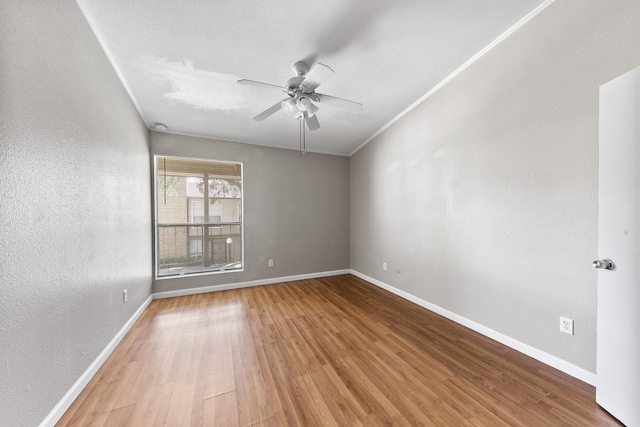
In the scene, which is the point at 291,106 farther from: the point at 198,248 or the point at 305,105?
the point at 198,248

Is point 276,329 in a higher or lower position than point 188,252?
lower

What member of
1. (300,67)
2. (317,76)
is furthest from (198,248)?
(317,76)

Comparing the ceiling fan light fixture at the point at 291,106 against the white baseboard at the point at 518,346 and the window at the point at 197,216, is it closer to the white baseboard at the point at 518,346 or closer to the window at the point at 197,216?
the window at the point at 197,216

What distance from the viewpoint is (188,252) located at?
3.76 meters

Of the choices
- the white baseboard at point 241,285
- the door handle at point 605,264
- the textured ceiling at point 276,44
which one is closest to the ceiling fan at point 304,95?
the textured ceiling at point 276,44

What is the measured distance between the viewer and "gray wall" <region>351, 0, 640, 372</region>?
172 centimetres

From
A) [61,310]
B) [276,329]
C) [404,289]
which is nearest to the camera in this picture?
[61,310]

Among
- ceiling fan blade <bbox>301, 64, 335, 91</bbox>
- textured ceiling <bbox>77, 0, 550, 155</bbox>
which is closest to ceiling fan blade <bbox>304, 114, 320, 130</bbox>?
ceiling fan blade <bbox>301, 64, 335, 91</bbox>

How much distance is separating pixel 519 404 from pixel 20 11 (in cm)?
370

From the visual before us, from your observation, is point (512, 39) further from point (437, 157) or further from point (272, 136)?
point (272, 136)

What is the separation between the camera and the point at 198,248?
382 cm

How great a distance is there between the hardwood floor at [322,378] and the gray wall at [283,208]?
1.34 meters

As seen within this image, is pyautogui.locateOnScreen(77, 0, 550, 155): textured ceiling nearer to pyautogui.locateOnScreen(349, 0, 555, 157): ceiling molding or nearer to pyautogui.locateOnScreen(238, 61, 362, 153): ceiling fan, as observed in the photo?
pyautogui.locateOnScreen(349, 0, 555, 157): ceiling molding

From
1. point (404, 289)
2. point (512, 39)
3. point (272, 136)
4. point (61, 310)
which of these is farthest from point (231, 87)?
point (404, 289)
